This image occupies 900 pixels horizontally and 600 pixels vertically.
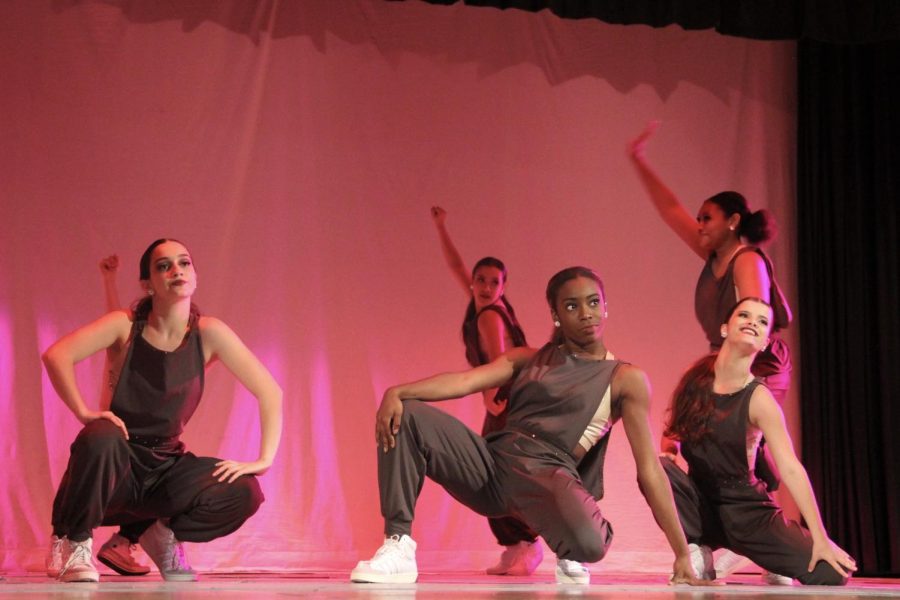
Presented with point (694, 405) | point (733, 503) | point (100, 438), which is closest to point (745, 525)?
point (733, 503)

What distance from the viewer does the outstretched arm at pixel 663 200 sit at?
5.24 meters

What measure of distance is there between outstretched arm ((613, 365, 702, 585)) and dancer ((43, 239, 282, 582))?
1.19 m

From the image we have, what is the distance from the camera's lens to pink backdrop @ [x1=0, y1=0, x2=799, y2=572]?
5523 mm

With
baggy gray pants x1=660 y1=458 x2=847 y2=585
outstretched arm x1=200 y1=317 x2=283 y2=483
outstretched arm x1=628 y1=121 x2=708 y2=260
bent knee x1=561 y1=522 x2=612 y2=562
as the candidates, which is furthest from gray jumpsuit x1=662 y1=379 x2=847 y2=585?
outstretched arm x1=200 y1=317 x2=283 y2=483

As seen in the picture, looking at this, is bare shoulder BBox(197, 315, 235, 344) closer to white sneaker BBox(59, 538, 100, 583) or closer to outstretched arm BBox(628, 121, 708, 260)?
white sneaker BBox(59, 538, 100, 583)

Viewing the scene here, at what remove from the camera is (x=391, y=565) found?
362 centimetres

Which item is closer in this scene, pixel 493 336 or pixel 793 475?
pixel 793 475

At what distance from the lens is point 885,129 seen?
6.29 m

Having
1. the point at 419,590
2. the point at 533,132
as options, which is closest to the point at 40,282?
the point at 533,132

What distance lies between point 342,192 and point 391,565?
102 inches

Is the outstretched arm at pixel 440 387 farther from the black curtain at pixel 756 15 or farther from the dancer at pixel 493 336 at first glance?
the black curtain at pixel 756 15

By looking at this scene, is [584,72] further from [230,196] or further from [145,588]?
[145,588]

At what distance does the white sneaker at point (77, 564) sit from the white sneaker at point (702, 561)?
1909 millimetres

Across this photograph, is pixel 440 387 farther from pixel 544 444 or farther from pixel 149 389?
pixel 149 389
